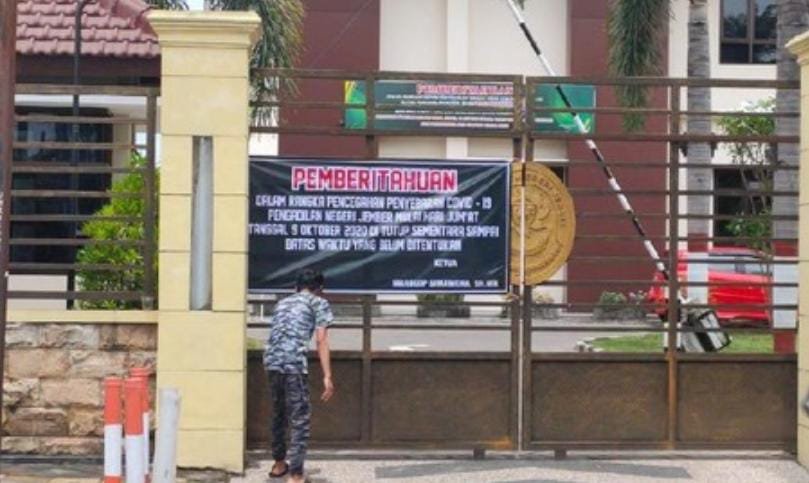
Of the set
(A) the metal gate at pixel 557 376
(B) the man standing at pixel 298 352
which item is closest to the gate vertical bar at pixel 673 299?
(A) the metal gate at pixel 557 376

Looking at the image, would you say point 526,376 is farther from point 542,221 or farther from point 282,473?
point 282,473

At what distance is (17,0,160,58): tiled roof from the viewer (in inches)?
578

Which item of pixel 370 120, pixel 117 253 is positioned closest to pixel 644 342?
pixel 370 120

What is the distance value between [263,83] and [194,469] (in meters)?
3.74

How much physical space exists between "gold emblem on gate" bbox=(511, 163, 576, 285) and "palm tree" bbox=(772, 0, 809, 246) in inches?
126

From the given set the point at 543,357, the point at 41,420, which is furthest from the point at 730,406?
the point at 41,420

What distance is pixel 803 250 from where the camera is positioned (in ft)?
34.9

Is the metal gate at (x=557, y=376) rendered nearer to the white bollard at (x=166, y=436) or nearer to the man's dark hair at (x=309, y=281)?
the man's dark hair at (x=309, y=281)

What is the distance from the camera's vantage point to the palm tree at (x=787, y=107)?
13.2 meters

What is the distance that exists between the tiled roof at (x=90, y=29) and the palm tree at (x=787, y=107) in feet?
24.2

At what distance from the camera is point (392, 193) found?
10.4 meters

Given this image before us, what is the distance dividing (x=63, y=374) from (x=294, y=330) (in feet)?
6.88

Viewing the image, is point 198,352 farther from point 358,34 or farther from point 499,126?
point 358,34

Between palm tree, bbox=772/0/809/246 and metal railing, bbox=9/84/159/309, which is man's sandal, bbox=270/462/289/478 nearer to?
metal railing, bbox=9/84/159/309
